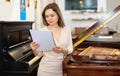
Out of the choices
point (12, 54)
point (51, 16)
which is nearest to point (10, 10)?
point (12, 54)

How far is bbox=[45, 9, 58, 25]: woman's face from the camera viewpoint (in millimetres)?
2361

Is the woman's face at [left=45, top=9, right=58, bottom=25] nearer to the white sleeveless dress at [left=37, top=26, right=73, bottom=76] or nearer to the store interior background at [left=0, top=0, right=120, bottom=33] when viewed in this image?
the white sleeveless dress at [left=37, top=26, right=73, bottom=76]

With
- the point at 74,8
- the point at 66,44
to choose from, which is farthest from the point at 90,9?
the point at 66,44

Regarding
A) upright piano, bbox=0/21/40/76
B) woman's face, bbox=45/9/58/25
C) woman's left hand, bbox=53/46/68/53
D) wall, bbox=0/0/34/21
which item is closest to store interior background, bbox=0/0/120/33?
wall, bbox=0/0/34/21

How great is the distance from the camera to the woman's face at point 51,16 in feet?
7.75

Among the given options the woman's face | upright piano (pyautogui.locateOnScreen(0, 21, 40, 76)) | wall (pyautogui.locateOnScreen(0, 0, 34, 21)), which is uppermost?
wall (pyautogui.locateOnScreen(0, 0, 34, 21))

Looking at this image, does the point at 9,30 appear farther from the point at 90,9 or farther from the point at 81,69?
the point at 90,9

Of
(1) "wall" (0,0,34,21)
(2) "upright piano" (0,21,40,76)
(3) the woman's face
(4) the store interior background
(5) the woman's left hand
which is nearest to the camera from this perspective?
(5) the woman's left hand

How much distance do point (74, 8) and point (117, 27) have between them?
192 cm

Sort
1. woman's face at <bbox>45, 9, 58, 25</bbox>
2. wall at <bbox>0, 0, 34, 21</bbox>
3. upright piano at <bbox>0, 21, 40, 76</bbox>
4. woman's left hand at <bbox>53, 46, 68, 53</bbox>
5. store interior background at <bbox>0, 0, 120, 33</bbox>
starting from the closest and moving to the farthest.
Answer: woman's left hand at <bbox>53, 46, 68, 53</bbox> < woman's face at <bbox>45, 9, 58, 25</bbox> < upright piano at <bbox>0, 21, 40, 76</bbox> < wall at <bbox>0, 0, 34, 21</bbox> < store interior background at <bbox>0, 0, 120, 33</bbox>

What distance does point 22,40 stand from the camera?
3996 millimetres

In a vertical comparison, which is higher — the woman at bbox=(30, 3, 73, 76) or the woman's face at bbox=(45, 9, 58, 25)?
the woman's face at bbox=(45, 9, 58, 25)

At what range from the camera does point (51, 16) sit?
2.37m

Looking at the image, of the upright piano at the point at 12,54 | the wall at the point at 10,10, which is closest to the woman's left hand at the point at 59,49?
the upright piano at the point at 12,54
